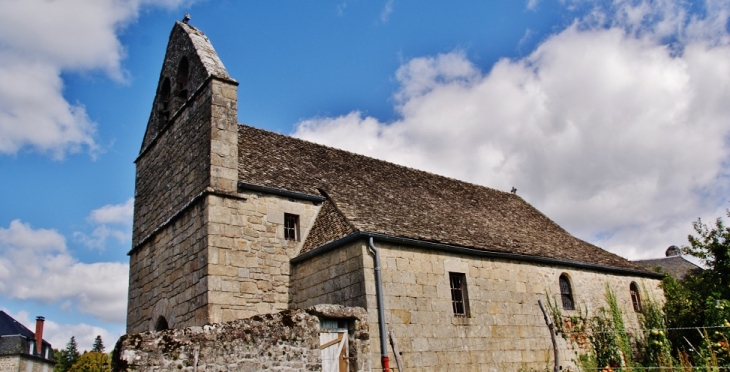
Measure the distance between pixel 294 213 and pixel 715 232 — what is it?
576 inches

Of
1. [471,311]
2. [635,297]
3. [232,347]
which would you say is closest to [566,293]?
[635,297]

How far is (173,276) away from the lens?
44.3 ft

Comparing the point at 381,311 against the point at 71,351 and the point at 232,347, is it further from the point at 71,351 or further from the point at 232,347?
the point at 71,351

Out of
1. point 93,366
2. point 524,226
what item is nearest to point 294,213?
point 524,226

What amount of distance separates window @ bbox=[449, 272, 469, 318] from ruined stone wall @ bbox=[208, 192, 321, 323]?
376 cm

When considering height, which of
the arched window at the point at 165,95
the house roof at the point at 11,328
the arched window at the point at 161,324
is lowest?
the arched window at the point at 161,324

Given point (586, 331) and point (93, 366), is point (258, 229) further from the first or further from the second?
point (93, 366)

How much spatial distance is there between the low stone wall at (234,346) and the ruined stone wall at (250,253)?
9.10ft

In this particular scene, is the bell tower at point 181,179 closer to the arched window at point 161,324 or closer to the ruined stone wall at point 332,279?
the arched window at point 161,324

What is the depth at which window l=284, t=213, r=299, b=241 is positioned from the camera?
13766 mm

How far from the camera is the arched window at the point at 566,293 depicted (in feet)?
53.2

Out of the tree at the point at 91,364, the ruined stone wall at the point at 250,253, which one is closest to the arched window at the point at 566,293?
the ruined stone wall at the point at 250,253

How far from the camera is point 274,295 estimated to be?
13000mm

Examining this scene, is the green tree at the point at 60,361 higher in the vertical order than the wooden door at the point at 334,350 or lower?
higher
